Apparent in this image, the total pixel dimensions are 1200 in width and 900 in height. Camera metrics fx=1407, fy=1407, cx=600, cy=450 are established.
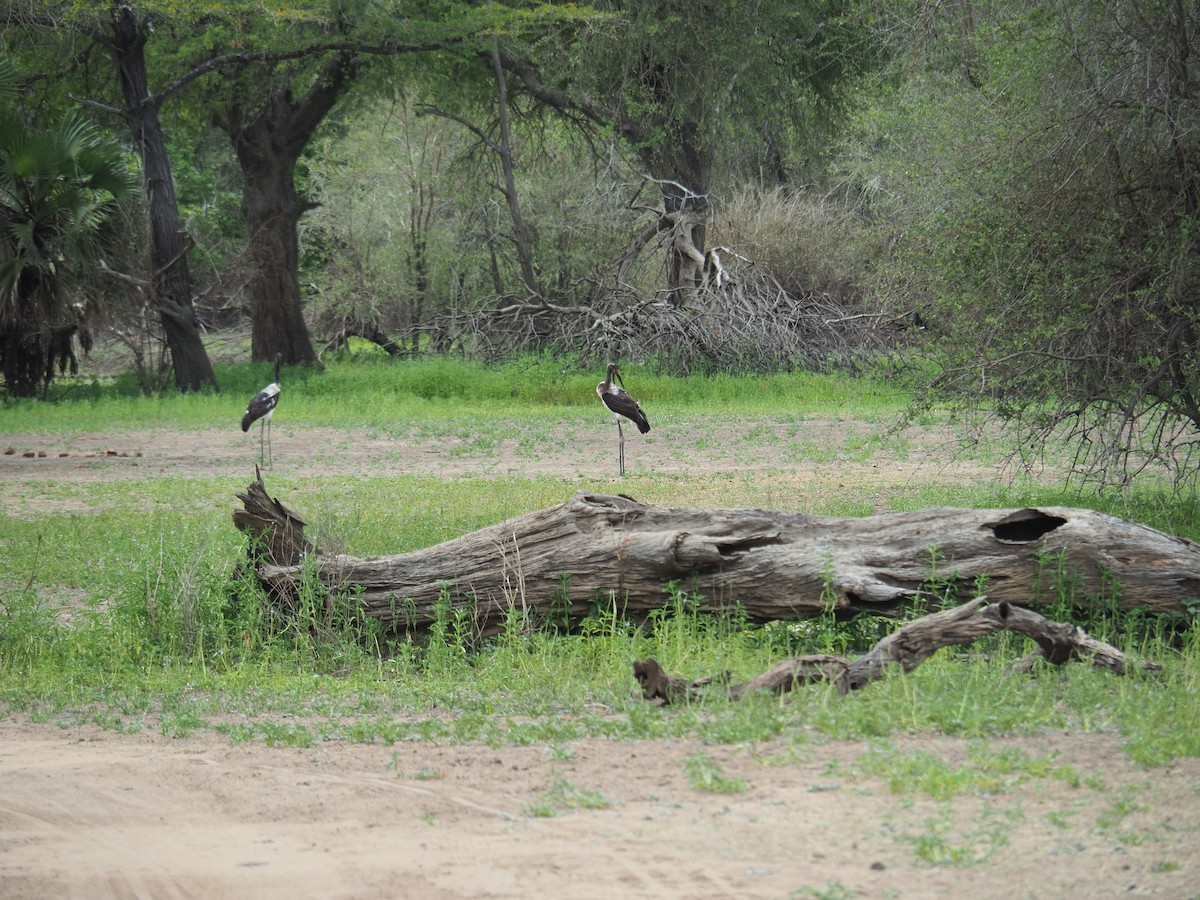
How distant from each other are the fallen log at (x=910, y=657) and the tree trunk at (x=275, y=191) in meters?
24.7

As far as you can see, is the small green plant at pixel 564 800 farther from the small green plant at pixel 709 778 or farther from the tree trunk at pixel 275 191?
the tree trunk at pixel 275 191

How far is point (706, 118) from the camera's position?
26.1 meters

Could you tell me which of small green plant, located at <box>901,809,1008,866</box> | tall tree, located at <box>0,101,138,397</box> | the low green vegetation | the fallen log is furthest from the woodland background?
small green plant, located at <box>901,809,1008,866</box>

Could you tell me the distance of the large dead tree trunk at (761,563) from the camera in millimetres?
7352

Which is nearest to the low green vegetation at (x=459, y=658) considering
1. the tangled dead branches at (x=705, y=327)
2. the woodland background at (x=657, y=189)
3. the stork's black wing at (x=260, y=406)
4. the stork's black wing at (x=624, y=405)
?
the woodland background at (x=657, y=189)

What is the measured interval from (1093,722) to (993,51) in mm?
7633

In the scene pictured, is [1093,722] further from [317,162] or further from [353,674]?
[317,162]

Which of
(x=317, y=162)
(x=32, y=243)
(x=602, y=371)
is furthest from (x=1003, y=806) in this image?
(x=317, y=162)

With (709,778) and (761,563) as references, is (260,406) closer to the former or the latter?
(761,563)

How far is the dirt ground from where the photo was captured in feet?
13.0

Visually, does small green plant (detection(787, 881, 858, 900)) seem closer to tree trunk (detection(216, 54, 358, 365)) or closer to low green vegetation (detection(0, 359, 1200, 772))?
low green vegetation (detection(0, 359, 1200, 772))

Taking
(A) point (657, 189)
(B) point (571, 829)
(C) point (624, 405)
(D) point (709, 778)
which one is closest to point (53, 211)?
(C) point (624, 405)

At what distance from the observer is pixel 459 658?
7594 millimetres

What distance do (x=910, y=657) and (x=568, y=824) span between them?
7.57 ft
